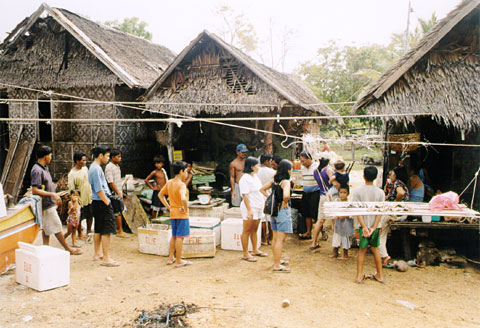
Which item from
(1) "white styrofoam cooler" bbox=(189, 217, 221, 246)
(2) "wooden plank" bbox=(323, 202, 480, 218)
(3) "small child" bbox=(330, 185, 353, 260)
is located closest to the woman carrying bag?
(2) "wooden plank" bbox=(323, 202, 480, 218)

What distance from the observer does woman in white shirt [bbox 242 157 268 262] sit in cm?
608

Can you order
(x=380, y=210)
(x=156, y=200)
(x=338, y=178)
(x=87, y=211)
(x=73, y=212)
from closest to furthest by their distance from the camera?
(x=380, y=210) → (x=338, y=178) → (x=73, y=212) → (x=87, y=211) → (x=156, y=200)

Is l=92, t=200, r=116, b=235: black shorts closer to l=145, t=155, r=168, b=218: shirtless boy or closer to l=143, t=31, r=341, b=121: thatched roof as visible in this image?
l=145, t=155, r=168, b=218: shirtless boy

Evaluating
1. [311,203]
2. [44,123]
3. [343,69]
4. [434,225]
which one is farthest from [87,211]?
[343,69]

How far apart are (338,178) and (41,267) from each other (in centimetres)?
497

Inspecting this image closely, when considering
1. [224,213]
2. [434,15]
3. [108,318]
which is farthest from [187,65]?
[434,15]

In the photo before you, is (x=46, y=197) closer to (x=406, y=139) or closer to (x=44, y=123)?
(x=406, y=139)

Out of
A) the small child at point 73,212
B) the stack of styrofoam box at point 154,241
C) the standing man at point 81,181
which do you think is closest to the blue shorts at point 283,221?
the stack of styrofoam box at point 154,241

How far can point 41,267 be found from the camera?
16.1 feet

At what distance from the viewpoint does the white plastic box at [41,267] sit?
4914 millimetres

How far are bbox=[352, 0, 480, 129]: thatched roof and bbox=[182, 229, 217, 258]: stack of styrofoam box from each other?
13.4 ft

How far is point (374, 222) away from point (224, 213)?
10.8 ft

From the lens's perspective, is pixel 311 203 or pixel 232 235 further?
pixel 311 203

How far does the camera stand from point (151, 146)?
1225 cm
